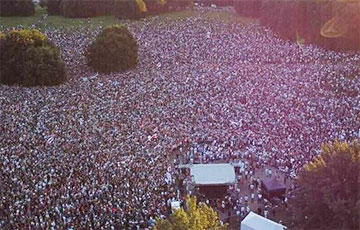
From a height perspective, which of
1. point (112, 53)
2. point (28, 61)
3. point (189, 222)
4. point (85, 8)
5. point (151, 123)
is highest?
point (85, 8)

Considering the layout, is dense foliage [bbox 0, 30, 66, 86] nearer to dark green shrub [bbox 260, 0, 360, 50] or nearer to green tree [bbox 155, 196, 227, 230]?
dark green shrub [bbox 260, 0, 360, 50]

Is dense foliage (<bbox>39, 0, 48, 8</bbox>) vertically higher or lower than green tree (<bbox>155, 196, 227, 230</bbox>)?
higher

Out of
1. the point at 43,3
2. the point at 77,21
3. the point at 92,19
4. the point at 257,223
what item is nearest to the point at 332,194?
the point at 257,223

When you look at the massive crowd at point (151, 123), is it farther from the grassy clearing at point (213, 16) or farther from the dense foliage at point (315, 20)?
the grassy clearing at point (213, 16)

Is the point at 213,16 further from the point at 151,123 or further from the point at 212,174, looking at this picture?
the point at 212,174

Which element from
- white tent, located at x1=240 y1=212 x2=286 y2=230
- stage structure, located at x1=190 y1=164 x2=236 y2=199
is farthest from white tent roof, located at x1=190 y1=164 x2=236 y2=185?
white tent, located at x1=240 y1=212 x2=286 y2=230

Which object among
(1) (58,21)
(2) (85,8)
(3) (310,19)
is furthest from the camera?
(2) (85,8)

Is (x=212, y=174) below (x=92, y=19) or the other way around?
below
